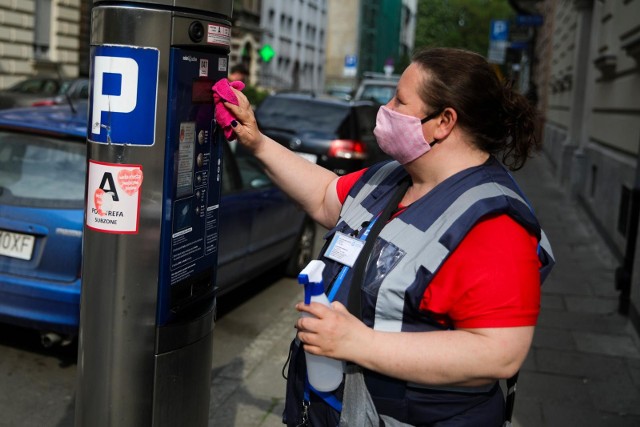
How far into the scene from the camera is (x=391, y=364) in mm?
1992

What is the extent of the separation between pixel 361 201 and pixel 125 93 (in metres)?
0.73

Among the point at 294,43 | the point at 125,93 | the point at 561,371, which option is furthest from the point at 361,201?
the point at 294,43

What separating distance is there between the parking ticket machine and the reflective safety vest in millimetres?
501

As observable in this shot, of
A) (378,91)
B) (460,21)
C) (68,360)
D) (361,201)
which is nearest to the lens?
(361,201)

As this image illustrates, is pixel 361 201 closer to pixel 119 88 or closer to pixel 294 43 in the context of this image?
pixel 119 88

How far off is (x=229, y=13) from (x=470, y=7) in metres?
72.7

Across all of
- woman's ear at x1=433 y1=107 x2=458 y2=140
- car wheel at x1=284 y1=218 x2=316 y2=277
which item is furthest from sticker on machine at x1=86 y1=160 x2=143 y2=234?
car wheel at x1=284 y1=218 x2=316 y2=277

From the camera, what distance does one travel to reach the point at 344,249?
2227 mm

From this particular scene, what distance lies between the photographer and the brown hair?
2.18m

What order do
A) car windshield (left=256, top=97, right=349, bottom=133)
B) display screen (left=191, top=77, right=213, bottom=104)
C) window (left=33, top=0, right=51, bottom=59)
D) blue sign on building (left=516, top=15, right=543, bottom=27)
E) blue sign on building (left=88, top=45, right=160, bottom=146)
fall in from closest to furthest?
1. blue sign on building (left=88, top=45, right=160, bottom=146)
2. display screen (left=191, top=77, right=213, bottom=104)
3. car windshield (left=256, top=97, right=349, bottom=133)
4. window (left=33, top=0, right=51, bottom=59)
5. blue sign on building (left=516, top=15, right=543, bottom=27)

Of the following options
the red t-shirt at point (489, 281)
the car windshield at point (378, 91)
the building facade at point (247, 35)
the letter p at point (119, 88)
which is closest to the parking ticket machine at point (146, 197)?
the letter p at point (119, 88)

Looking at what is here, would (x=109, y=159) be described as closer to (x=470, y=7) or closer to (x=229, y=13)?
(x=229, y=13)

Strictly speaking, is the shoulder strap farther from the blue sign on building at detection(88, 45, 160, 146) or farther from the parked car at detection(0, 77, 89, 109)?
the parked car at detection(0, 77, 89, 109)

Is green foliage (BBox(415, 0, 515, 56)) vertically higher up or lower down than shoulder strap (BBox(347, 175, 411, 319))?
higher up
